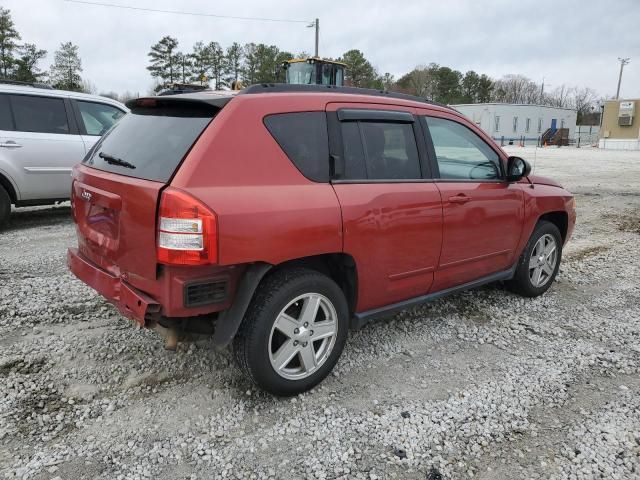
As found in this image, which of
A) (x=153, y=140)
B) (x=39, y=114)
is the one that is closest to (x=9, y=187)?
(x=39, y=114)

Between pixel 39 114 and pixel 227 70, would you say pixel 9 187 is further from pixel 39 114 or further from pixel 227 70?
pixel 227 70

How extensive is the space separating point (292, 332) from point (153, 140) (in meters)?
1.39

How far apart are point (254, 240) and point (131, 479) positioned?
127cm

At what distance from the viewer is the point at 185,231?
243 cm

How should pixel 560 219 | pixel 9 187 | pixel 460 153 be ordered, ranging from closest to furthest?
pixel 460 153 < pixel 560 219 < pixel 9 187

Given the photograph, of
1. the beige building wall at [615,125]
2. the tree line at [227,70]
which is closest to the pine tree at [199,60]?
the tree line at [227,70]

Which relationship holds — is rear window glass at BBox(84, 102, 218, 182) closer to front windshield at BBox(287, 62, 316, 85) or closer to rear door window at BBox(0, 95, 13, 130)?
rear door window at BBox(0, 95, 13, 130)

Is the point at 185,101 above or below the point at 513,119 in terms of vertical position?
below

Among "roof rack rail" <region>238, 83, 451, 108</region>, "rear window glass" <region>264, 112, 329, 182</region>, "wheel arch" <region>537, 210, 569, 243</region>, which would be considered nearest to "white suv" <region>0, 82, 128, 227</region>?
"roof rack rail" <region>238, 83, 451, 108</region>

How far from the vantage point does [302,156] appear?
286cm

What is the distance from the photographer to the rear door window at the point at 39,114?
6.73m

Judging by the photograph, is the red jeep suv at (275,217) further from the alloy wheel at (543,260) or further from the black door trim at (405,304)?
the alloy wheel at (543,260)

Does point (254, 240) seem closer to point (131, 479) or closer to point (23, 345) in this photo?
point (131, 479)

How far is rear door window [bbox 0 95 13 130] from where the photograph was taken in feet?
21.5
